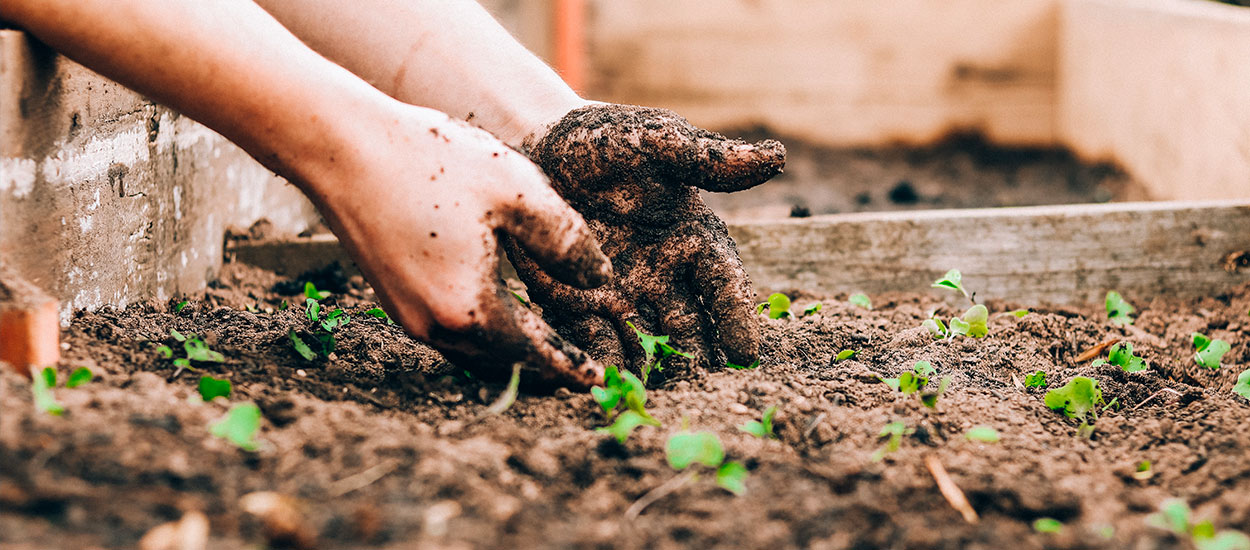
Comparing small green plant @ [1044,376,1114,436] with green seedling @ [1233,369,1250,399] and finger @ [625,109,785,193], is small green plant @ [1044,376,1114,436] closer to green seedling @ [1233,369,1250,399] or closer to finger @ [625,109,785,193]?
green seedling @ [1233,369,1250,399]

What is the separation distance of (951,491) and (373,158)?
2.68ft

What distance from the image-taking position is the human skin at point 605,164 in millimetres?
1457

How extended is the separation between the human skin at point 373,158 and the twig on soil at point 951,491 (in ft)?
1.53

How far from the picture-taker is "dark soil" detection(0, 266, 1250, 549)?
2.87 ft

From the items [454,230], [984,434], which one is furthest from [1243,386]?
[454,230]

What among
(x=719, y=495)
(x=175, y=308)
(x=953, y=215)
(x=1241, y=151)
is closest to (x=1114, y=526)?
(x=719, y=495)

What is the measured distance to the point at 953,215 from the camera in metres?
2.22

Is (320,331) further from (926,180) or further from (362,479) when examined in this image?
(926,180)

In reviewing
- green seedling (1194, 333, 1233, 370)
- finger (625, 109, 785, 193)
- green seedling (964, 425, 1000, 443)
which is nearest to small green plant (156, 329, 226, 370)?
finger (625, 109, 785, 193)

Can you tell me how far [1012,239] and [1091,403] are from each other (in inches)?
38.5

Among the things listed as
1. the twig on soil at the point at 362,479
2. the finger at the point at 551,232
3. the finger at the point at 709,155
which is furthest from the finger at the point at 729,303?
the twig on soil at the point at 362,479

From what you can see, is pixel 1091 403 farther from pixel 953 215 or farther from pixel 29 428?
pixel 29 428

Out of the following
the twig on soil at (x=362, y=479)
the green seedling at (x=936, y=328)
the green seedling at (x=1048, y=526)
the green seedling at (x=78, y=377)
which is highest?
the green seedling at (x=78, y=377)

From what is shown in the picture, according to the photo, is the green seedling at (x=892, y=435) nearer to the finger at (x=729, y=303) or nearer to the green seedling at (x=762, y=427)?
the green seedling at (x=762, y=427)
